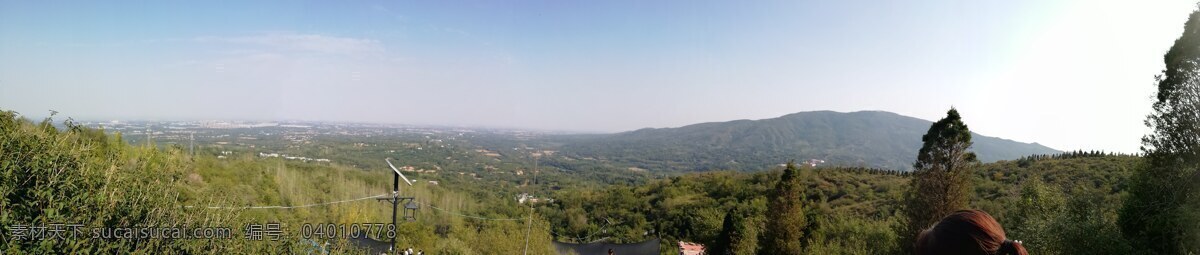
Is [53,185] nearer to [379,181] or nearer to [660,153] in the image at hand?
[379,181]

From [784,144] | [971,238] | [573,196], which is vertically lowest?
[573,196]

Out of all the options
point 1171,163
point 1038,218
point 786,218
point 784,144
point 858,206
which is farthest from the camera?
point 784,144

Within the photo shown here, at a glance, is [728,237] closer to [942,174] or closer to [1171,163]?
[942,174]

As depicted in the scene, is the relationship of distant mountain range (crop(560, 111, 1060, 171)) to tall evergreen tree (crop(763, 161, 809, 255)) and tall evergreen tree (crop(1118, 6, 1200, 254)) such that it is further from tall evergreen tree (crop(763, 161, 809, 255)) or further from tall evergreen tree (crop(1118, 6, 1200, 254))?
tall evergreen tree (crop(1118, 6, 1200, 254))

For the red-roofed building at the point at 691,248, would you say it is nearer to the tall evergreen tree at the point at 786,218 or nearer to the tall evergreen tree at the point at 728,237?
the tall evergreen tree at the point at 728,237

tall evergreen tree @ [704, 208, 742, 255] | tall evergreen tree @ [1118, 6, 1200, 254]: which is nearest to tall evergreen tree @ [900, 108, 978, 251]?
tall evergreen tree @ [1118, 6, 1200, 254]

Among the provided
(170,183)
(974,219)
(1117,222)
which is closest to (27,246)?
(170,183)

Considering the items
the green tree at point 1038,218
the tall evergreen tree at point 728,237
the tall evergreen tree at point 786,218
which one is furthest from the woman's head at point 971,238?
the tall evergreen tree at point 728,237

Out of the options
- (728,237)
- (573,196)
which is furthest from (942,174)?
(573,196)
